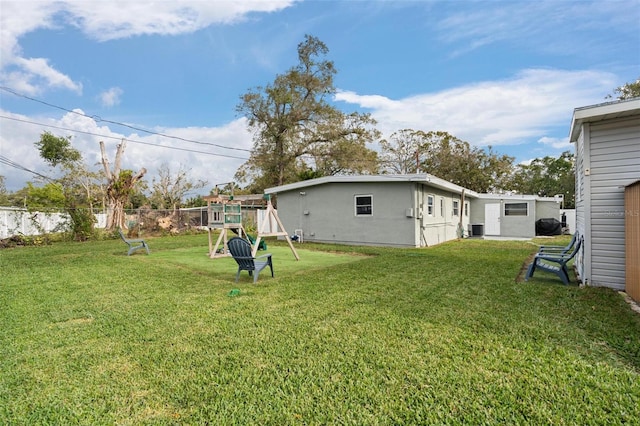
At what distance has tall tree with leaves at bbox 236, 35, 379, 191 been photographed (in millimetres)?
25438

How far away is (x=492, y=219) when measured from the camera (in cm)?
1883

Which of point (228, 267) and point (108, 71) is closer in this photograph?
point (228, 267)

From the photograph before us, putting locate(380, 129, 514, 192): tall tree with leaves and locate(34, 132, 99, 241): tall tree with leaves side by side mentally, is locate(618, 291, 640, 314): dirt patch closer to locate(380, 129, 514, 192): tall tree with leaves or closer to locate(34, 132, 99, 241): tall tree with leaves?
locate(34, 132, 99, 241): tall tree with leaves

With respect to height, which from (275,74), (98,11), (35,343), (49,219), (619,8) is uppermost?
(275,74)

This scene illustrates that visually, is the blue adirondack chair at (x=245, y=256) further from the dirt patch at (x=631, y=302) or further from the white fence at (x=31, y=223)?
the white fence at (x=31, y=223)

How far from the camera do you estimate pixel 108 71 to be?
17938mm

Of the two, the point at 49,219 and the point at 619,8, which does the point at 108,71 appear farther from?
the point at 619,8

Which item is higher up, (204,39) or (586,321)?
(204,39)

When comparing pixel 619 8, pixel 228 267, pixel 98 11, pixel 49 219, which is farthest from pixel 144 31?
pixel 619 8

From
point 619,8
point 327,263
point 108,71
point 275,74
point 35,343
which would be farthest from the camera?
point 275,74

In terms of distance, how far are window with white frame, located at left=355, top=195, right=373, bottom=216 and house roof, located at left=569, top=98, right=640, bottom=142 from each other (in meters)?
7.74

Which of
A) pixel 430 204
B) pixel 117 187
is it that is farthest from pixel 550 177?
pixel 117 187

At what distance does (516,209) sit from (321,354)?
18.6 m

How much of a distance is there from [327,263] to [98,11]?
12352mm
